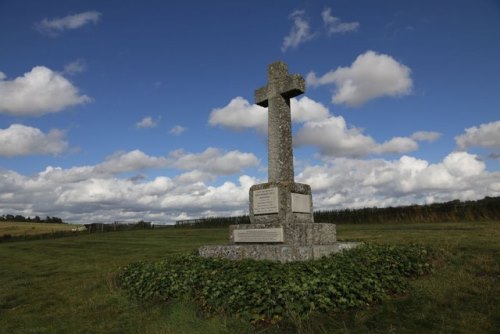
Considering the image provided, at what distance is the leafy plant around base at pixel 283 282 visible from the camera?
6.58m

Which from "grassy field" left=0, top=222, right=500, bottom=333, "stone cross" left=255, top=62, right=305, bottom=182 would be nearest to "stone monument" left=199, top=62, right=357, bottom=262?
"stone cross" left=255, top=62, right=305, bottom=182

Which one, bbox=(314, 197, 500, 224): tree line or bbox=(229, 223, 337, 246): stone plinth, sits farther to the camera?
bbox=(314, 197, 500, 224): tree line

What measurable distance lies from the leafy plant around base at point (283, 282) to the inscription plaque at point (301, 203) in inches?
62.4

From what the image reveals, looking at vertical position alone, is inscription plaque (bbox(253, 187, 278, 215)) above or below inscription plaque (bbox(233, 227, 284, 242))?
above

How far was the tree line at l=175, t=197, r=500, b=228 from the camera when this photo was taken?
966 inches

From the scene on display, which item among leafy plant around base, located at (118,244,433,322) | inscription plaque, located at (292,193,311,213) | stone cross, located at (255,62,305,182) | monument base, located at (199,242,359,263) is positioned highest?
stone cross, located at (255,62,305,182)

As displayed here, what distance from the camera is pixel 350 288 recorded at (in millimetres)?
6898

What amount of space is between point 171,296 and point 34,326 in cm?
267

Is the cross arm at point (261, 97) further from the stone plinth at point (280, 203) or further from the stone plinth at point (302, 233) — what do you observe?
the stone plinth at point (302, 233)

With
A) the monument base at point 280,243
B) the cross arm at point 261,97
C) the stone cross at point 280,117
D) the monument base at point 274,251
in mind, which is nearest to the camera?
the monument base at point 274,251

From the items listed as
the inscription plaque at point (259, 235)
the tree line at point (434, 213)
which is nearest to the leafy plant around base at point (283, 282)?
the inscription plaque at point (259, 235)

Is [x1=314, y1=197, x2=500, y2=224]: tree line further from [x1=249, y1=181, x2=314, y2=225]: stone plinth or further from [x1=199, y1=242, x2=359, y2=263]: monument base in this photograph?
[x1=249, y1=181, x2=314, y2=225]: stone plinth

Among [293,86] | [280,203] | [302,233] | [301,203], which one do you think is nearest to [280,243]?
[302,233]

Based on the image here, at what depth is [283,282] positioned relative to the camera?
22.9 ft
